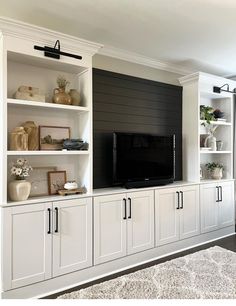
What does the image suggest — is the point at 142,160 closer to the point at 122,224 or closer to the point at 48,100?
the point at 122,224

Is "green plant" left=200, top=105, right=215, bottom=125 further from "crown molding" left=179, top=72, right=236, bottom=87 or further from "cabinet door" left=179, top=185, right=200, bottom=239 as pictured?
"cabinet door" left=179, top=185, right=200, bottom=239

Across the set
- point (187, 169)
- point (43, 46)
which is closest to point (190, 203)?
point (187, 169)

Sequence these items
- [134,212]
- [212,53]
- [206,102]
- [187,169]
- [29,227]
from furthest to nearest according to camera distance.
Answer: [206,102] → [187,169] → [212,53] → [134,212] → [29,227]

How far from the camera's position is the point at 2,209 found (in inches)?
89.9

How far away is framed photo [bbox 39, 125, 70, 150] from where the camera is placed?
285 centimetres

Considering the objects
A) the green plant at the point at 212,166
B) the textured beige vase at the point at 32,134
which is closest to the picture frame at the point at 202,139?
the green plant at the point at 212,166

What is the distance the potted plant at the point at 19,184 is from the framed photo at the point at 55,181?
34 cm

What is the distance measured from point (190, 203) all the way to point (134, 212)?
1.04 m

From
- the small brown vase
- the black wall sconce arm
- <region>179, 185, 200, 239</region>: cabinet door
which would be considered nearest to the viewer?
the black wall sconce arm

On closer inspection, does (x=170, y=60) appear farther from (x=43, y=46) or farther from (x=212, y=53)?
(x=43, y=46)

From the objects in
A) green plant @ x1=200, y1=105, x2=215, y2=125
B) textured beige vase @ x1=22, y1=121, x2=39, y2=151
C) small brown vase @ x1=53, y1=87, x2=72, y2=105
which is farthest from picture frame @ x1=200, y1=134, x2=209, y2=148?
textured beige vase @ x1=22, y1=121, x2=39, y2=151

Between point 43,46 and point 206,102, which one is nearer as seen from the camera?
point 43,46

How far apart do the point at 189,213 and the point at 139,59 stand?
2369 mm

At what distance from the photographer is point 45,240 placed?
2.53 meters
